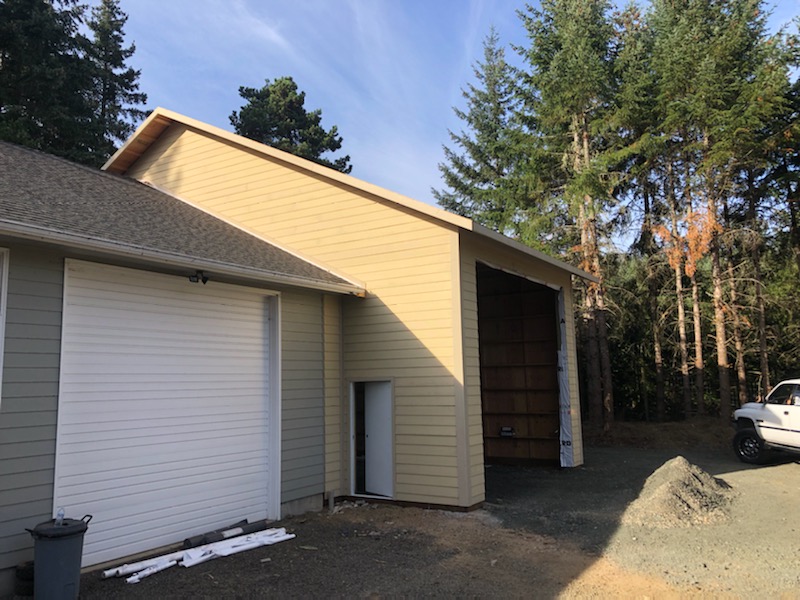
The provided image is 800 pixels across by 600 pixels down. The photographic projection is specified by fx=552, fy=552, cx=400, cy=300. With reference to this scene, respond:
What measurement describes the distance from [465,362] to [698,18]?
1503cm

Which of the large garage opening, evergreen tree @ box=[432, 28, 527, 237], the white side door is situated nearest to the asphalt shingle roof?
the white side door

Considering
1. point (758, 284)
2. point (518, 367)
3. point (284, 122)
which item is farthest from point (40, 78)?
point (758, 284)

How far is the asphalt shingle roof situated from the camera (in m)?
5.91

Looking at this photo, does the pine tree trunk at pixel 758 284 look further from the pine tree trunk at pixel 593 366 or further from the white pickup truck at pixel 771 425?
the white pickup truck at pixel 771 425

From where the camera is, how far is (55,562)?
4.70 meters

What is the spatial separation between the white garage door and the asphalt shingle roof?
45 cm

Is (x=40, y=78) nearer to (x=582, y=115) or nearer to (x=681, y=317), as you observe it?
(x=582, y=115)

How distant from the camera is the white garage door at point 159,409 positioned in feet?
19.0

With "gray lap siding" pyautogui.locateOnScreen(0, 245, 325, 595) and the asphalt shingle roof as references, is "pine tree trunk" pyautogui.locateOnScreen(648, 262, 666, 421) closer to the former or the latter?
the asphalt shingle roof

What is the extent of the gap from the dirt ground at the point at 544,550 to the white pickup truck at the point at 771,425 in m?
1.85

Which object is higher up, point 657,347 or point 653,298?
point 653,298

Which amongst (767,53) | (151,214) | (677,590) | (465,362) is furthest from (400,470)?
(767,53)

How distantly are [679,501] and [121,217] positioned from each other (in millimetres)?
8590

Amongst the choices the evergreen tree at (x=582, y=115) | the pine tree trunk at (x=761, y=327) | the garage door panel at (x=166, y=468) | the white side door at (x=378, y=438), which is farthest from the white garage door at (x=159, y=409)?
the pine tree trunk at (x=761, y=327)
